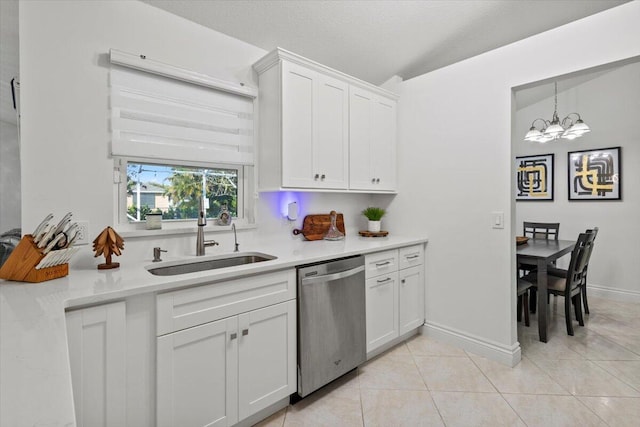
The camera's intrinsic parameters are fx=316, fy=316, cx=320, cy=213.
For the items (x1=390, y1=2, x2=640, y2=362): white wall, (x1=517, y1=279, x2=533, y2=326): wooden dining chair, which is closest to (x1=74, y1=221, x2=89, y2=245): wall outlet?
(x1=390, y1=2, x2=640, y2=362): white wall

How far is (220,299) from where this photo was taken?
1.56 m

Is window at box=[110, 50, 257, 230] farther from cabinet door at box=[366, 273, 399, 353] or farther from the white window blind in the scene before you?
cabinet door at box=[366, 273, 399, 353]

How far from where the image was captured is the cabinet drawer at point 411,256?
104 inches

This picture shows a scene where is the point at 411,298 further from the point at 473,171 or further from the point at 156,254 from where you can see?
the point at 156,254

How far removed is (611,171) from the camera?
3885mm

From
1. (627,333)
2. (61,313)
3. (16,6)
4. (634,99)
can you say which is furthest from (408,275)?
(634,99)

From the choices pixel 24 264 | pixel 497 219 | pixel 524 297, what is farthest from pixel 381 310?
pixel 24 264

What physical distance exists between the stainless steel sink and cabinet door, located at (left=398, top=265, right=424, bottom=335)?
3.98 feet

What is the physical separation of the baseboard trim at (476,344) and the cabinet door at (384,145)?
136 cm

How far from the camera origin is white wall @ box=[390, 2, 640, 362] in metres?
2.23

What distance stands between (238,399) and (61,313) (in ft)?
3.23

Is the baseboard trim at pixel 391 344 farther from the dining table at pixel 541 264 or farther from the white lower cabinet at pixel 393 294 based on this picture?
the dining table at pixel 541 264

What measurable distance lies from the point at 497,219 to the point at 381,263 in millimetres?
974

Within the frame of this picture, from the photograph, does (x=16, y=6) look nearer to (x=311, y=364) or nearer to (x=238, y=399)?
(x=238, y=399)
